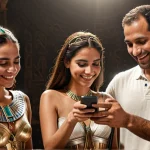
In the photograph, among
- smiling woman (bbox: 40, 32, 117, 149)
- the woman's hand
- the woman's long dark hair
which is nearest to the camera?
the woman's hand

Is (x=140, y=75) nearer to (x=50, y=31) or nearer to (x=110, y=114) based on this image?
(x=110, y=114)

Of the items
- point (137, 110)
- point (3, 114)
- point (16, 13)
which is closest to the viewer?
point (3, 114)

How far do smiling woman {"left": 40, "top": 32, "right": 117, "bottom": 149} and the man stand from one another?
149mm

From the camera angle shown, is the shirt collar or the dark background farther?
the dark background

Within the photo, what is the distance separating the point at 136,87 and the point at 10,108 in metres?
0.76

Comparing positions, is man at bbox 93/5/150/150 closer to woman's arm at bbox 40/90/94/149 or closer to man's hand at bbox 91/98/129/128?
man's hand at bbox 91/98/129/128

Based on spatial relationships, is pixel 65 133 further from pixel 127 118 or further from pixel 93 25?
pixel 93 25

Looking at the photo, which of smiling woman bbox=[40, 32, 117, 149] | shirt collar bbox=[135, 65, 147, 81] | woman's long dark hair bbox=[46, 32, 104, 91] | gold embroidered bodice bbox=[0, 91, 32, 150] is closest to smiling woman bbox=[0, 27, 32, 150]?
gold embroidered bodice bbox=[0, 91, 32, 150]

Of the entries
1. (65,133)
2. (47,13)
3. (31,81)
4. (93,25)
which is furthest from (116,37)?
(65,133)

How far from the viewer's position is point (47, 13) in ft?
7.91

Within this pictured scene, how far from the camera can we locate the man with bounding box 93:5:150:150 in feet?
5.69

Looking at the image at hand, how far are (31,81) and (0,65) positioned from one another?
30.9 inches

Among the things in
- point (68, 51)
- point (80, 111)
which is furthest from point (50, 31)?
point (80, 111)

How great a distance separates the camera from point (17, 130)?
1.56m
